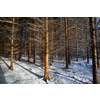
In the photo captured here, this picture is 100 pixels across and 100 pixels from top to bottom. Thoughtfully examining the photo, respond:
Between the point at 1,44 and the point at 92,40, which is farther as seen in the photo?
the point at 1,44

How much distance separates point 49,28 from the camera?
180 inches

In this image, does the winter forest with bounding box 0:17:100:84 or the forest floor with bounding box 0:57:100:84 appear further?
the forest floor with bounding box 0:57:100:84

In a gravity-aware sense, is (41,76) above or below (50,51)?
below

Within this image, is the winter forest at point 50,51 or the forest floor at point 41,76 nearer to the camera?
the winter forest at point 50,51

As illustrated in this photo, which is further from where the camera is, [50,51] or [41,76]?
[41,76]

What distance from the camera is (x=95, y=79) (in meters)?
3.42
